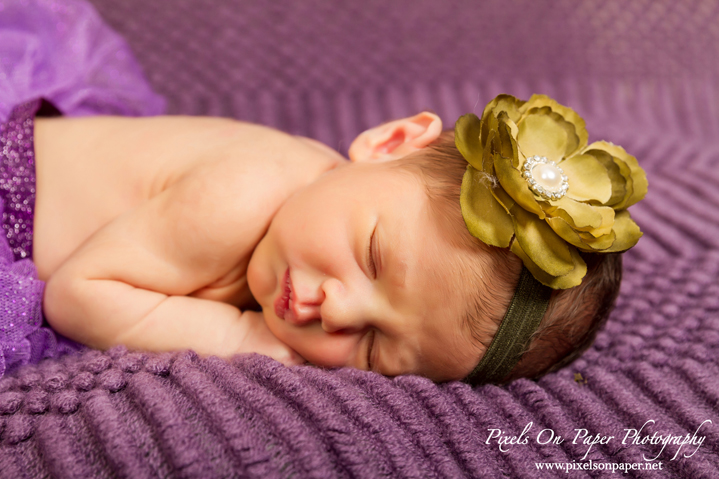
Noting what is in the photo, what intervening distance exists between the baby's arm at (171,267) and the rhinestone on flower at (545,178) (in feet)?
1.59

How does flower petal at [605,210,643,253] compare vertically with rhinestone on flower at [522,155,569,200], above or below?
below

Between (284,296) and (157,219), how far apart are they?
0.30 metres

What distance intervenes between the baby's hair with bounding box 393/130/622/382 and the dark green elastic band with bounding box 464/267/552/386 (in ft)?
0.04

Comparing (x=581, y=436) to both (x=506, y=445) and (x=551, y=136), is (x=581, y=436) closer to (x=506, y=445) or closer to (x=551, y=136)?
(x=506, y=445)

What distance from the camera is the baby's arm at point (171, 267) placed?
102 cm

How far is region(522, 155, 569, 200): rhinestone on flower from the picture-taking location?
0.84m

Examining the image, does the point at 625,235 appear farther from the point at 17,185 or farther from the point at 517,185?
the point at 17,185

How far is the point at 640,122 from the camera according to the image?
1.85 meters

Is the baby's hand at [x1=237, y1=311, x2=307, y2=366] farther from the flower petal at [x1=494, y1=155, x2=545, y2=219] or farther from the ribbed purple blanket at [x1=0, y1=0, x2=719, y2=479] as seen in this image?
the flower petal at [x1=494, y1=155, x2=545, y2=219]

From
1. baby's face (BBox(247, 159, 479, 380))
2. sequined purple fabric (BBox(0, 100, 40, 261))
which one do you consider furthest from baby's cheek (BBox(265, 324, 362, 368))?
sequined purple fabric (BBox(0, 100, 40, 261))

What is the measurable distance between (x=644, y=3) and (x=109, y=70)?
5.97 feet

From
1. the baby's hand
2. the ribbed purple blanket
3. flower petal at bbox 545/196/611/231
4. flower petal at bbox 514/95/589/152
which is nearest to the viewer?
the ribbed purple blanket

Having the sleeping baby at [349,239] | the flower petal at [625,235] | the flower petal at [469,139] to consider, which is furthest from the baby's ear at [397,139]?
the flower petal at [625,235]

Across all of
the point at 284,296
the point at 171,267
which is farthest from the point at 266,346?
the point at 171,267
